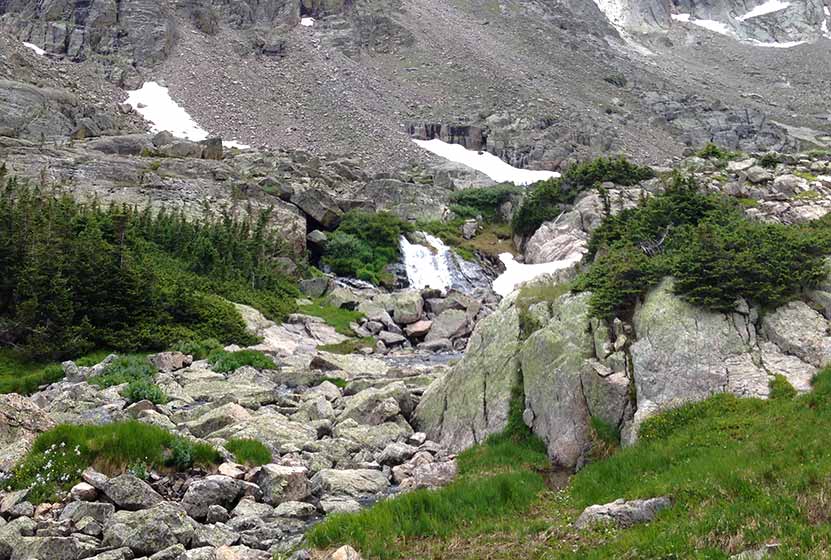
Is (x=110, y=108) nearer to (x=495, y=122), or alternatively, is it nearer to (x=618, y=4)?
(x=495, y=122)

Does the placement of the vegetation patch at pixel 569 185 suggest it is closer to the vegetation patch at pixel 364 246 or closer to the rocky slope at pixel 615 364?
the vegetation patch at pixel 364 246

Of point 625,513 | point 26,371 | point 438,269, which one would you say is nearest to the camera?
point 625,513

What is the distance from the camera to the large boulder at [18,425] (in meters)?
10.5

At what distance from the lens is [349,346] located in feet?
92.7

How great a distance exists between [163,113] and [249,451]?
8175 centimetres

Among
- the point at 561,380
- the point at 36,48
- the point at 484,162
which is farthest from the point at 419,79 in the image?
the point at 561,380

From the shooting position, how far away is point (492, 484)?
31.7ft

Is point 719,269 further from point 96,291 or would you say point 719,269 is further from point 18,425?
point 96,291

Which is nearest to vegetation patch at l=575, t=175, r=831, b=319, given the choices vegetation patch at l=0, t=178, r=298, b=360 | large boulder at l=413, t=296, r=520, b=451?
large boulder at l=413, t=296, r=520, b=451

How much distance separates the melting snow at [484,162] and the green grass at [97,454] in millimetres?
67770

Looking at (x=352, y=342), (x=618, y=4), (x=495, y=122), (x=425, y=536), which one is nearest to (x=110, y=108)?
(x=495, y=122)

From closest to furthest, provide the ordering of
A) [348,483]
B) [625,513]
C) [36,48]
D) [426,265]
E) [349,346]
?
1. [625,513]
2. [348,483]
3. [349,346]
4. [426,265]
5. [36,48]

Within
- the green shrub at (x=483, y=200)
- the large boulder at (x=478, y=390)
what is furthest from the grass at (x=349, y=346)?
the green shrub at (x=483, y=200)

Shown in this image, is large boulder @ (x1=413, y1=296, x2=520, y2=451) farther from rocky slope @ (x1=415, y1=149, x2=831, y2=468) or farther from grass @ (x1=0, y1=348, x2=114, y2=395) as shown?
grass @ (x1=0, y1=348, x2=114, y2=395)
